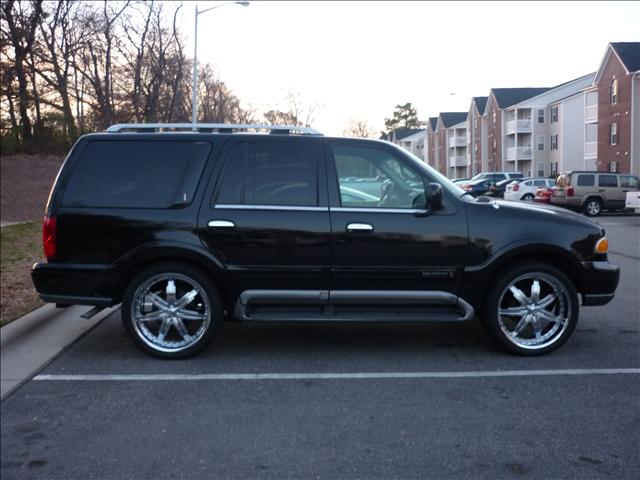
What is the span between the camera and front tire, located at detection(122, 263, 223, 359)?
5719mm

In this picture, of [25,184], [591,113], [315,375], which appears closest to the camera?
[315,375]

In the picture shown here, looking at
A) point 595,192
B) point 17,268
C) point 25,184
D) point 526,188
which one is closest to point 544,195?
point 595,192

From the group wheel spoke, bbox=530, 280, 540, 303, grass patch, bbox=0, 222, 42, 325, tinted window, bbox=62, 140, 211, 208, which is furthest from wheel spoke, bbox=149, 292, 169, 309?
wheel spoke, bbox=530, 280, 540, 303

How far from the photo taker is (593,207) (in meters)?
27.0

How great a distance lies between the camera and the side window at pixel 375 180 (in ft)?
19.0

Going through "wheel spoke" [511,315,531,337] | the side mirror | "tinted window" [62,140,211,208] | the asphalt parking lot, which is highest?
"tinted window" [62,140,211,208]

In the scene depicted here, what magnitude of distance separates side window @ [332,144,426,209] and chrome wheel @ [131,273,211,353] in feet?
4.90

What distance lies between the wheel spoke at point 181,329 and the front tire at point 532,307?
2544mm

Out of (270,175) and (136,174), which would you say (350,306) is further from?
(136,174)

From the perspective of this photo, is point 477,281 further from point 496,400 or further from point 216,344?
point 216,344

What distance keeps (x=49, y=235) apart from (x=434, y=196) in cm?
324

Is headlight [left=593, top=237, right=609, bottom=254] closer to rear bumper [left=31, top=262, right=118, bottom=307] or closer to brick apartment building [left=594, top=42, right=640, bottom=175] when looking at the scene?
rear bumper [left=31, top=262, right=118, bottom=307]

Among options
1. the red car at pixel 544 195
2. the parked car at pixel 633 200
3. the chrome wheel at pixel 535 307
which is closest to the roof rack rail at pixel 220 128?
the chrome wheel at pixel 535 307

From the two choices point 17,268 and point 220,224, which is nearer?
point 220,224
